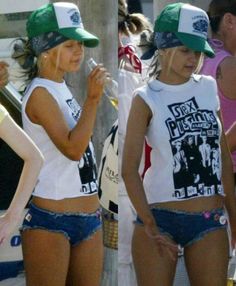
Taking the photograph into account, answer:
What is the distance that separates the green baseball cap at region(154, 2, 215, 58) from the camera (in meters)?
4.68

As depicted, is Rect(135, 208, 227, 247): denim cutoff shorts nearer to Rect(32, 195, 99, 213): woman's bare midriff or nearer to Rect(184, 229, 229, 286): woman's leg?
Rect(184, 229, 229, 286): woman's leg

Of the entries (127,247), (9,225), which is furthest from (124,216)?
(9,225)

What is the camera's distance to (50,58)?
4.47 meters

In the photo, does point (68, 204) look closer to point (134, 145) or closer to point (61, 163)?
point (61, 163)

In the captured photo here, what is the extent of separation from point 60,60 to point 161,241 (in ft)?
3.12

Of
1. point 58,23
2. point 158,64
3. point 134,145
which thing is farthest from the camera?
point 158,64

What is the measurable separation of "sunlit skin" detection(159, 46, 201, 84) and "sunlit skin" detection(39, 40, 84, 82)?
45 centimetres

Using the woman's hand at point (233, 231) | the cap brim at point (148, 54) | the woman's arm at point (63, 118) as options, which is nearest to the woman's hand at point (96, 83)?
the woman's arm at point (63, 118)

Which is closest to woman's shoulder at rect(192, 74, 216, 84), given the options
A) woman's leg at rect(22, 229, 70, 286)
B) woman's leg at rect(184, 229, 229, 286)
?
woman's leg at rect(184, 229, 229, 286)

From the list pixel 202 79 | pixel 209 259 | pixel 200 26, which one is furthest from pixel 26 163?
pixel 200 26

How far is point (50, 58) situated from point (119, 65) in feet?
3.20

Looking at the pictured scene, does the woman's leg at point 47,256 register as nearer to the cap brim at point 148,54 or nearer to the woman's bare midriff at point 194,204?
the woman's bare midriff at point 194,204

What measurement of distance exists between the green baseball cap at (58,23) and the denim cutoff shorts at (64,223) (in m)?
0.80

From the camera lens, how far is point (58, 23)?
4.45 m
